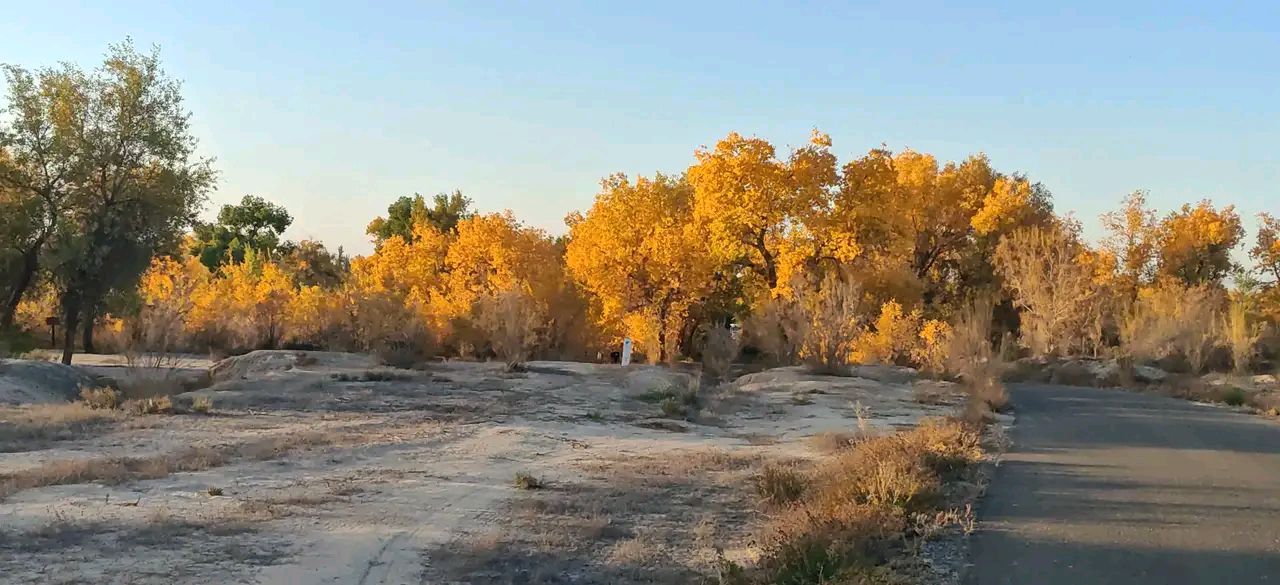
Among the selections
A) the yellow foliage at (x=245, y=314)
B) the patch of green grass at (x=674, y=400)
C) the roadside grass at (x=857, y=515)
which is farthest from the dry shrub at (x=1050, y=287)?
the roadside grass at (x=857, y=515)

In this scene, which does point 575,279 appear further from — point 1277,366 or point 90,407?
point 1277,366

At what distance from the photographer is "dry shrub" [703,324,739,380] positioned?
113 ft

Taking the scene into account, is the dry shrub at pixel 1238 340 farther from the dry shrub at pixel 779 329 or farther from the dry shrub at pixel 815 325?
the dry shrub at pixel 779 329

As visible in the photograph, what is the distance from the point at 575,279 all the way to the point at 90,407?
24.4 m

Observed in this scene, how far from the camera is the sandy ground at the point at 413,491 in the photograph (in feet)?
26.9

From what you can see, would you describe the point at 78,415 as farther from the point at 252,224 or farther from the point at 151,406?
the point at 252,224

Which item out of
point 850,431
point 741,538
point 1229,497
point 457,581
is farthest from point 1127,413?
point 457,581

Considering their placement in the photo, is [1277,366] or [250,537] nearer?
[250,537]

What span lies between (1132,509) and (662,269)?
29463 millimetres

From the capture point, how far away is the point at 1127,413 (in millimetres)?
23812

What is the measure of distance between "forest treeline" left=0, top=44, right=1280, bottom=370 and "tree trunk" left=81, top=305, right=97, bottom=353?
0.19m

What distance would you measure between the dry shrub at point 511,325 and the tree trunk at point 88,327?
1278 cm

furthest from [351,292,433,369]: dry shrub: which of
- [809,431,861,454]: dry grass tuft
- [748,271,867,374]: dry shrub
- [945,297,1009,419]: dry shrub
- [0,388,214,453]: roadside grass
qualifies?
[809,431,861,454]: dry grass tuft

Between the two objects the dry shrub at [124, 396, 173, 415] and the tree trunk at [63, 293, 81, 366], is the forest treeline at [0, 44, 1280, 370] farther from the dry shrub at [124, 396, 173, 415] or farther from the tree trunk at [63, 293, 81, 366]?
the dry shrub at [124, 396, 173, 415]
